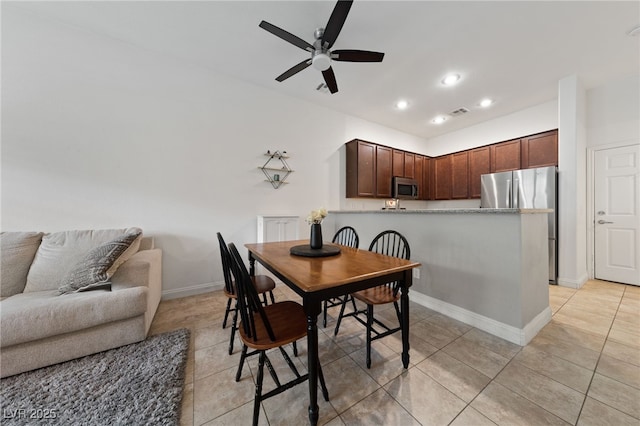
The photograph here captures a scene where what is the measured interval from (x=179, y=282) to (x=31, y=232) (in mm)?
1344

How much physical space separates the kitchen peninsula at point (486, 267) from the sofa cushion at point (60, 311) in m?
2.71

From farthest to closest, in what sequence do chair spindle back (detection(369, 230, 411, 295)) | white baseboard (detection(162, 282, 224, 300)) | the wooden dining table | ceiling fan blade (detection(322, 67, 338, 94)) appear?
white baseboard (detection(162, 282, 224, 300)) < ceiling fan blade (detection(322, 67, 338, 94)) < chair spindle back (detection(369, 230, 411, 295)) < the wooden dining table

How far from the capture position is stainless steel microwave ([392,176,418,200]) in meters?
4.37

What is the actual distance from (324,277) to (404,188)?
12.7ft

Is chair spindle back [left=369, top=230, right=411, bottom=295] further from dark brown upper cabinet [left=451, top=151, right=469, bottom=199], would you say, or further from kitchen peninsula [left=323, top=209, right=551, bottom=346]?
dark brown upper cabinet [left=451, top=151, right=469, bottom=199]

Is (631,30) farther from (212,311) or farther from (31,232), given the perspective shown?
(31,232)

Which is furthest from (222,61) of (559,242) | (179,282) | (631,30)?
(559,242)

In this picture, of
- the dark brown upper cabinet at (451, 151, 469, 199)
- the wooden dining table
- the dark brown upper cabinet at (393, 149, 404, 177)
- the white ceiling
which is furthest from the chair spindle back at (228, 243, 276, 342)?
the dark brown upper cabinet at (451, 151, 469, 199)

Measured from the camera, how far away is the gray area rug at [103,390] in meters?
1.13

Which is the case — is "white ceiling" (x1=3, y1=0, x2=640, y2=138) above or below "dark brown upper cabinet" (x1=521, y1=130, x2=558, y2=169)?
above

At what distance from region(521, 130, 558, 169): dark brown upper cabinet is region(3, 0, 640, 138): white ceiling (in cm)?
67

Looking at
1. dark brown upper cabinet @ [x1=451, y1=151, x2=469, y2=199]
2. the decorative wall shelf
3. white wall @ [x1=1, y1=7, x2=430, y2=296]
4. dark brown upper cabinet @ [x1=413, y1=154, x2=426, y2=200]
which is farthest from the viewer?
dark brown upper cabinet @ [x1=413, y1=154, x2=426, y2=200]

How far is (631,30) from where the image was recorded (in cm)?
219

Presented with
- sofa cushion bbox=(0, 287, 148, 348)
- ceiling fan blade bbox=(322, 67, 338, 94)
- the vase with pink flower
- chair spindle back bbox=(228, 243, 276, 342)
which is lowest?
sofa cushion bbox=(0, 287, 148, 348)
